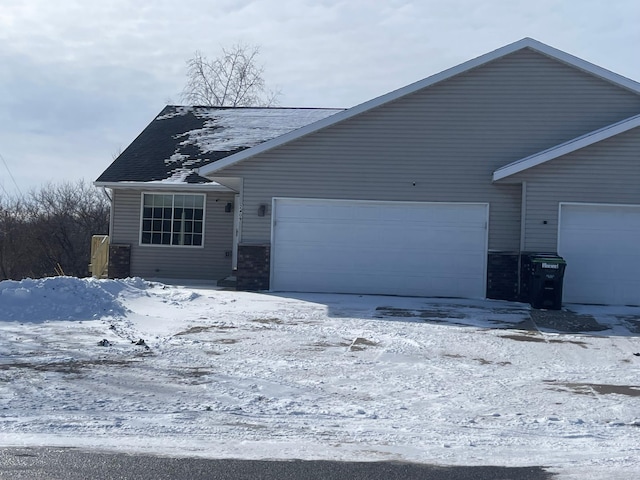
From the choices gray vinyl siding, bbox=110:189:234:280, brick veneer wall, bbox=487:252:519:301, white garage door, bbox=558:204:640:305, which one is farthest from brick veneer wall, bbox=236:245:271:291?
white garage door, bbox=558:204:640:305

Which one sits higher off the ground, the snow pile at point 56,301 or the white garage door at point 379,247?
the white garage door at point 379,247

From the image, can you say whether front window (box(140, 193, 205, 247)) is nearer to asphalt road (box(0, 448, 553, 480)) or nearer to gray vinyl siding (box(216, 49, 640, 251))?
gray vinyl siding (box(216, 49, 640, 251))

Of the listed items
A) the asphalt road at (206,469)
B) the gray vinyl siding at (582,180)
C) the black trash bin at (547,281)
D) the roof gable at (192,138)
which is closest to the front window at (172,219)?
the roof gable at (192,138)

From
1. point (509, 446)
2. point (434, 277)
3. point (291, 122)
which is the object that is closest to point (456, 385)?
point (509, 446)

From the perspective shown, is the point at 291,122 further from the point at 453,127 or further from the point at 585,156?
the point at 585,156

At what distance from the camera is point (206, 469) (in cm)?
631

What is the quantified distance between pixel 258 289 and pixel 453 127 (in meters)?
6.07

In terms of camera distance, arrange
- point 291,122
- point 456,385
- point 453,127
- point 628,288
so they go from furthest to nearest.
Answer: point 291,122, point 453,127, point 628,288, point 456,385

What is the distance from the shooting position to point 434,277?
18438 mm

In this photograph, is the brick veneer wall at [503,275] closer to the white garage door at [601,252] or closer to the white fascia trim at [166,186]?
the white garage door at [601,252]

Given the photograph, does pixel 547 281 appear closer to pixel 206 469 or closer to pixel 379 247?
pixel 379 247

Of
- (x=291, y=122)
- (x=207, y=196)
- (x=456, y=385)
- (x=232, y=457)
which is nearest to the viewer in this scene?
(x=232, y=457)

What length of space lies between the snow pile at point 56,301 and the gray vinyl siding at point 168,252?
745 cm

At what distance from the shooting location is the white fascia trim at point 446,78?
18.1 metres
